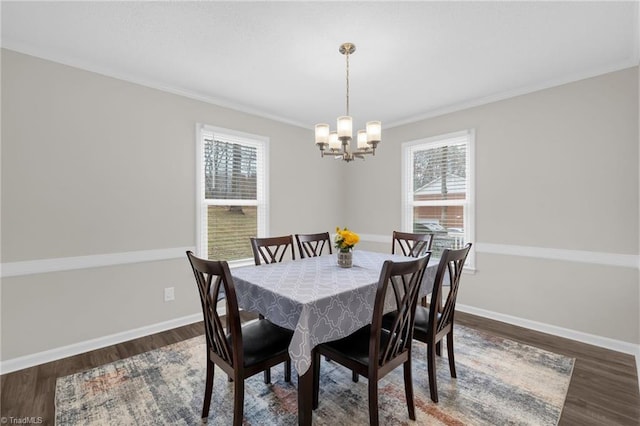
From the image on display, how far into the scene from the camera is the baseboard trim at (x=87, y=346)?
233 centimetres

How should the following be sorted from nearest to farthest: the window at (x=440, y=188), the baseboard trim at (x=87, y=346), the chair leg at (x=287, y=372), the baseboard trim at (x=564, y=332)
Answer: the chair leg at (x=287, y=372)
the baseboard trim at (x=87, y=346)
the baseboard trim at (x=564, y=332)
the window at (x=440, y=188)

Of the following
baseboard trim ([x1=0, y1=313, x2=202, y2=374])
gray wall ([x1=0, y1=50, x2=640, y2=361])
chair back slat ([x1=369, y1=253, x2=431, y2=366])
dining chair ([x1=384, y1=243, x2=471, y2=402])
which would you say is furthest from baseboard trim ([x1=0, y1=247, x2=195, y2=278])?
chair back slat ([x1=369, y1=253, x2=431, y2=366])

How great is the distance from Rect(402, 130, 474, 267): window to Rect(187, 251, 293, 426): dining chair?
276 centimetres

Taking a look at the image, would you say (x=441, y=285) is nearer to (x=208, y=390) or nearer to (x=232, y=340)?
(x=232, y=340)

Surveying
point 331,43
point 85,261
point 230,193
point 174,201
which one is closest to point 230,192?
point 230,193

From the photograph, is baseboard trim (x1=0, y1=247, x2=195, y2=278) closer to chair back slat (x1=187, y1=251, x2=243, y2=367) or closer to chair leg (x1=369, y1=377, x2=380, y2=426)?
chair back slat (x1=187, y1=251, x2=243, y2=367)

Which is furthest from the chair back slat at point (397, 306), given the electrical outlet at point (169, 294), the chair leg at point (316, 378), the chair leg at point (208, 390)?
the electrical outlet at point (169, 294)

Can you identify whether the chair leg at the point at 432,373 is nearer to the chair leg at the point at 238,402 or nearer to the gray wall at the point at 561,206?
the chair leg at the point at 238,402

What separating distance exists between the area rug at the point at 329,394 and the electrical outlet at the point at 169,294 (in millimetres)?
681

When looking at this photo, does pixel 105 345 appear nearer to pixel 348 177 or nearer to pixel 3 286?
pixel 3 286

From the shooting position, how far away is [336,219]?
16.2ft

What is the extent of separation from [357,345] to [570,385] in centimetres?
168

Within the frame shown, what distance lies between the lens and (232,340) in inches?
61.6

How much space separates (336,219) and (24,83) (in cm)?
383
